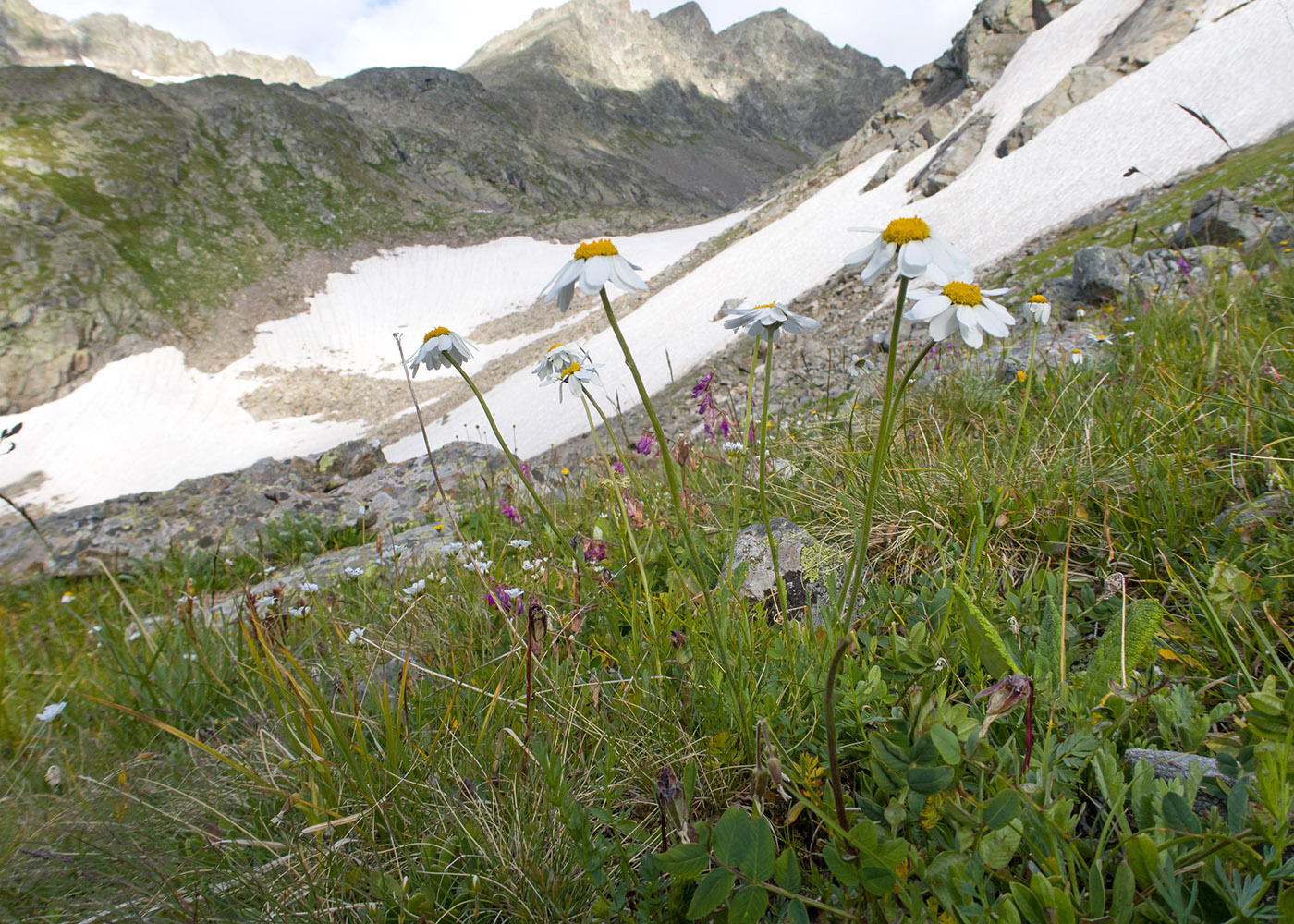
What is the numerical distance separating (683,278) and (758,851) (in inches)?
1001

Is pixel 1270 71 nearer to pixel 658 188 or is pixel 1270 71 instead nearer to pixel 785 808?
pixel 785 808

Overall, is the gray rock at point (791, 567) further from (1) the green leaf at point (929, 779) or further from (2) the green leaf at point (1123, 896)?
(2) the green leaf at point (1123, 896)

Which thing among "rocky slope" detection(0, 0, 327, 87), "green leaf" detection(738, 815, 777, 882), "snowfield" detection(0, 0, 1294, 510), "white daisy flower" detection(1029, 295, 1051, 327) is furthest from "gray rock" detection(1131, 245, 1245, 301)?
"rocky slope" detection(0, 0, 327, 87)

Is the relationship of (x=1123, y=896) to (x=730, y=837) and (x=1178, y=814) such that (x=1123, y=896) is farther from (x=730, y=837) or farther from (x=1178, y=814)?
(x=730, y=837)

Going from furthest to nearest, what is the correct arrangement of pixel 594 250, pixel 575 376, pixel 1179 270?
pixel 1179 270
pixel 575 376
pixel 594 250

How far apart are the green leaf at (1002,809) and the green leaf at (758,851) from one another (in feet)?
1.09

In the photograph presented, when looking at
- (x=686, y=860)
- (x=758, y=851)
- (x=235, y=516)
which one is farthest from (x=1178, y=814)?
(x=235, y=516)

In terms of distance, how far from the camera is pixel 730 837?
0.97 m

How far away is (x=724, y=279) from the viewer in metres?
22.0

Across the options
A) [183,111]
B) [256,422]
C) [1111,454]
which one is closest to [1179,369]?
[1111,454]

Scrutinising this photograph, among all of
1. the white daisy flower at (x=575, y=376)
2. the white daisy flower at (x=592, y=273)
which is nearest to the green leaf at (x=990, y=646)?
the white daisy flower at (x=592, y=273)

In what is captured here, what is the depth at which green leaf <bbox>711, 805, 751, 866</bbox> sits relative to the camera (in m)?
0.95

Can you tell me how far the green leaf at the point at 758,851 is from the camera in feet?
3.13

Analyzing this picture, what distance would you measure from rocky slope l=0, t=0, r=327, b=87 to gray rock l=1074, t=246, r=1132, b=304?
7368 inches
